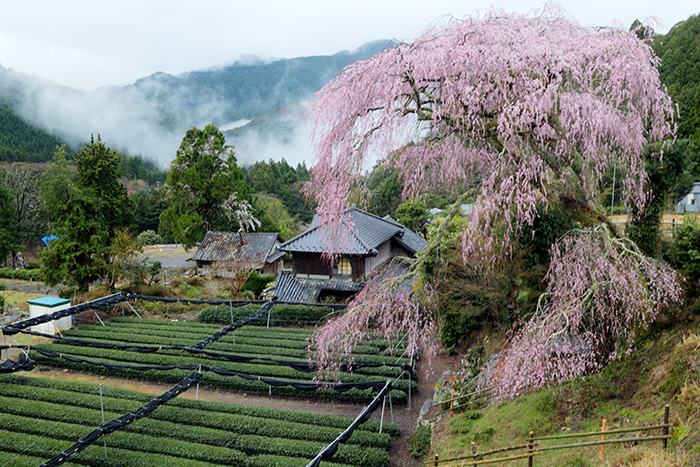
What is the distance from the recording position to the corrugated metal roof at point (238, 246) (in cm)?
3206

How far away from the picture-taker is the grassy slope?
5.43 metres

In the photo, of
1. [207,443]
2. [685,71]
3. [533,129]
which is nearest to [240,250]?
[207,443]

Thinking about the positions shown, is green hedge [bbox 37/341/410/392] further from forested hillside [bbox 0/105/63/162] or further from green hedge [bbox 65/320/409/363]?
forested hillside [bbox 0/105/63/162]

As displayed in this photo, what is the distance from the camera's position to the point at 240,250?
3167 centimetres

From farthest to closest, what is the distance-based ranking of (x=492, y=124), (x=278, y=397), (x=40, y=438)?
(x=278, y=397) < (x=40, y=438) < (x=492, y=124)

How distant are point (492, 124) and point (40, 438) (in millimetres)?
12132

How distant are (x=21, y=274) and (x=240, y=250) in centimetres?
1796

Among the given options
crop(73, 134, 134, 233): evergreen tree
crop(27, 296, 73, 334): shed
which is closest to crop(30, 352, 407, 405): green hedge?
crop(27, 296, 73, 334): shed

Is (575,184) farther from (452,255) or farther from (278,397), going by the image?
(278,397)

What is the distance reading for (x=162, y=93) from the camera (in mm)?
184500

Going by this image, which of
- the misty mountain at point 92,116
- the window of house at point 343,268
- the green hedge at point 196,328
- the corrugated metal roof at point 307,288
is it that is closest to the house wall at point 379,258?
the window of house at point 343,268

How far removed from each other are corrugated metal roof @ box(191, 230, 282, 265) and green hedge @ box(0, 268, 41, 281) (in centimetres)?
1235

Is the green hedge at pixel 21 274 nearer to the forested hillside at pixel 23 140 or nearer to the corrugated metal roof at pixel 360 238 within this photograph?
the corrugated metal roof at pixel 360 238

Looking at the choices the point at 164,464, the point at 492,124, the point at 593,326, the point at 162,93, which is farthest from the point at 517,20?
the point at 162,93
